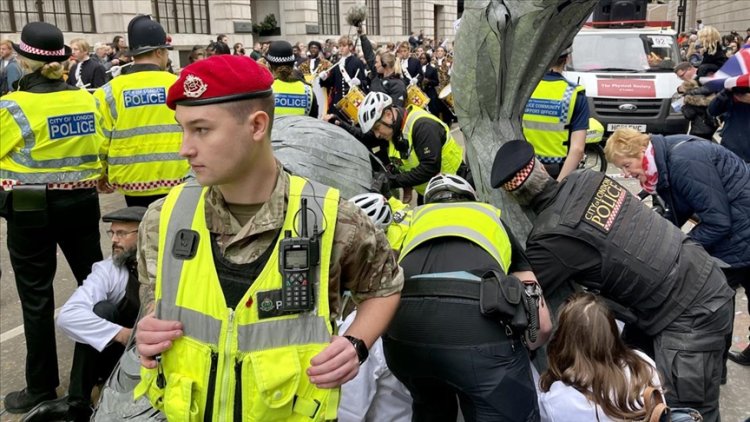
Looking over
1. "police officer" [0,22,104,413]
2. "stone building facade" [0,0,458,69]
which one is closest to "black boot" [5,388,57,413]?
A: "police officer" [0,22,104,413]

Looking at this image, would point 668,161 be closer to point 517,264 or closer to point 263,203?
point 517,264

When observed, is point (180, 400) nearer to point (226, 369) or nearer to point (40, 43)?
point (226, 369)

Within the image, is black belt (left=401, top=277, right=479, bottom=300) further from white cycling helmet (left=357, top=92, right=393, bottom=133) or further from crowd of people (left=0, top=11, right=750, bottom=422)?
white cycling helmet (left=357, top=92, right=393, bottom=133)

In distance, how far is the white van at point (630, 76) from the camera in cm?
1141

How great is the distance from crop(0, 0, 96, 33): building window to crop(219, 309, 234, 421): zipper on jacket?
18.7 metres

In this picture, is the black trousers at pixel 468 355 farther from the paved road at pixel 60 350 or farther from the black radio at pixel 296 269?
the paved road at pixel 60 350

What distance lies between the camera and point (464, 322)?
2625mm

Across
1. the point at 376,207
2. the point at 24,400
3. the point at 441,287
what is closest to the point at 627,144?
the point at 376,207

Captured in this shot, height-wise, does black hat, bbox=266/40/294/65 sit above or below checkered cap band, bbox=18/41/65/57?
below

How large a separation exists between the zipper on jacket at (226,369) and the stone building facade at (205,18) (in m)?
11.1

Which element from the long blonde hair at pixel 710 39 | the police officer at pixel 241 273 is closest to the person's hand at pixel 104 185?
the police officer at pixel 241 273

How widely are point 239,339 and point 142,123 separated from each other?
9.98 feet

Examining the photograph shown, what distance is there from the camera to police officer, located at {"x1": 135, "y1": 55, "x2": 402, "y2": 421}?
1.81 meters

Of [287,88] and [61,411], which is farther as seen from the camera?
[287,88]
